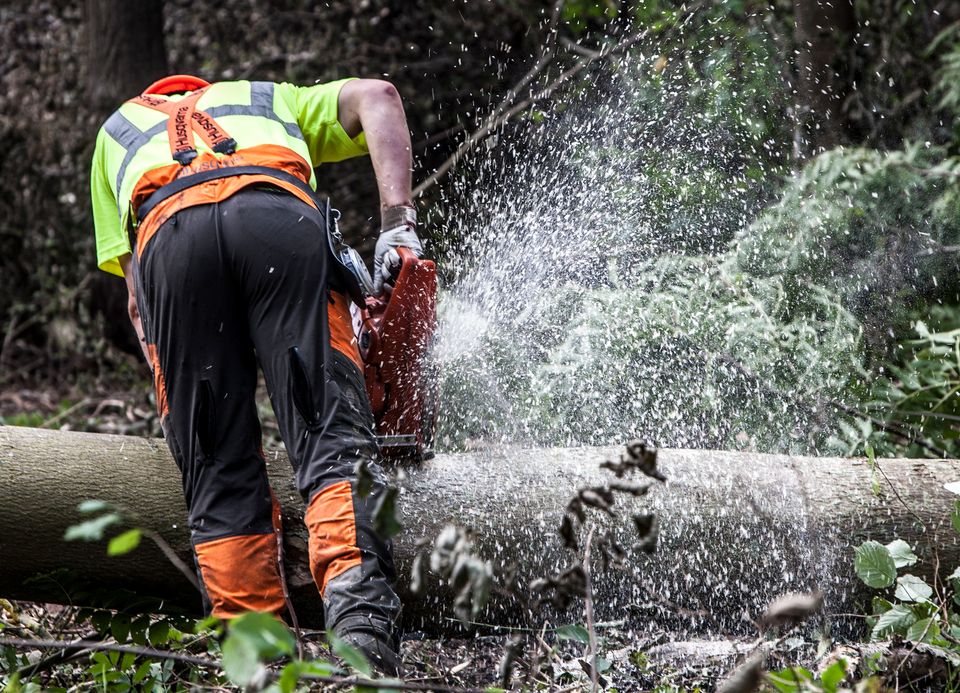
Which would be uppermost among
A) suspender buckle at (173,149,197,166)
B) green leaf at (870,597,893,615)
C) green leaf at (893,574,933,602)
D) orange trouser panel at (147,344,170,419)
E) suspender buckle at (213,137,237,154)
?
suspender buckle at (213,137,237,154)

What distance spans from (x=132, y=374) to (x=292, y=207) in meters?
4.71

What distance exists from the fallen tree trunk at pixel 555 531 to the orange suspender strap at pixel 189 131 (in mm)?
902

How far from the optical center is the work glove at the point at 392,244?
2875mm

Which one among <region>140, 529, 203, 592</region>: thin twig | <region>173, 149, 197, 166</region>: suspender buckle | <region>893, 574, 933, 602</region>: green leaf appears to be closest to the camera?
<region>140, 529, 203, 592</region>: thin twig

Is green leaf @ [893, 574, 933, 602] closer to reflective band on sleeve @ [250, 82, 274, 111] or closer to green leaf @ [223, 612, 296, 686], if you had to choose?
green leaf @ [223, 612, 296, 686]

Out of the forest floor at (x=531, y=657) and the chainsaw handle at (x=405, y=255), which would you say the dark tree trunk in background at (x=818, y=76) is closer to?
the chainsaw handle at (x=405, y=255)

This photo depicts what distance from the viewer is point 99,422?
581 centimetres

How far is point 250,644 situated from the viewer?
125 centimetres

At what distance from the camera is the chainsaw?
2805 mm

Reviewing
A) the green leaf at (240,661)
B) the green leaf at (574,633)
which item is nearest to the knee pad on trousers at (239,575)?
the green leaf at (574,633)

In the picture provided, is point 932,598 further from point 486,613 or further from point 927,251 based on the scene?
point 927,251

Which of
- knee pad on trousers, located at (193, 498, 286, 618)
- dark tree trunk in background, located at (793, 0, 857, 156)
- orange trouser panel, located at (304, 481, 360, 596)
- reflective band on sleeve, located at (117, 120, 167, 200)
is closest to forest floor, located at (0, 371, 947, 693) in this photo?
knee pad on trousers, located at (193, 498, 286, 618)

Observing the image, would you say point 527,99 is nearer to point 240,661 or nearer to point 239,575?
point 239,575

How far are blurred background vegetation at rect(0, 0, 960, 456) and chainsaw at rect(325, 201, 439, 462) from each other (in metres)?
0.70
